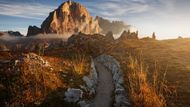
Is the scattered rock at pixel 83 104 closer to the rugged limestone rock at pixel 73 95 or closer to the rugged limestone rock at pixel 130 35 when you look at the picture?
the rugged limestone rock at pixel 73 95

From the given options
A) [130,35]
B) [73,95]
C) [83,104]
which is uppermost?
[130,35]

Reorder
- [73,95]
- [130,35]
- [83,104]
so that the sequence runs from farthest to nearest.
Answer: [130,35], [73,95], [83,104]

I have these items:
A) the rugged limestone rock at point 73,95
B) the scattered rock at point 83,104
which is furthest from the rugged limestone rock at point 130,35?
the scattered rock at point 83,104

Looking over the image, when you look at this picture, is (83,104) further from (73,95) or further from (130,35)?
(130,35)

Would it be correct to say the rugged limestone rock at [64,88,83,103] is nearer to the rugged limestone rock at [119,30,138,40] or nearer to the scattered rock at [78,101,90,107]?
the scattered rock at [78,101,90,107]

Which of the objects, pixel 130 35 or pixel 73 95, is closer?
pixel 73 95

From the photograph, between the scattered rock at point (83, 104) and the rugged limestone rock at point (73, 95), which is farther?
the rugged limestone rock at point (73, 95)

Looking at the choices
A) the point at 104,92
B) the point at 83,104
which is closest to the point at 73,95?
the point at 83,104

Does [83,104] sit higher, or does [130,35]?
[130,35]

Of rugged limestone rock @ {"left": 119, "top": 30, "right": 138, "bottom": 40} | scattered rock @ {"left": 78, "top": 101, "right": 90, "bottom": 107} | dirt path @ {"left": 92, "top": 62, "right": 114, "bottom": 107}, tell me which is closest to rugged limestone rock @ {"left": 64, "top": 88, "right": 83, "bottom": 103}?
A: scattered rock @ {"left": 78, "top": 101, "right": 90, "bottom": 107}

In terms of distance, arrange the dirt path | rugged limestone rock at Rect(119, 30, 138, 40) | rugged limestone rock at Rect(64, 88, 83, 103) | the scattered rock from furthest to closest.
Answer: rugged limestone rock at Rect(119, 30, 138, 40) < the dirt path < rugged limestone rock at Rect(64, 88, 83, 103) < the scattered rock

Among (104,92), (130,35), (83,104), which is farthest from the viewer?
(130,35)

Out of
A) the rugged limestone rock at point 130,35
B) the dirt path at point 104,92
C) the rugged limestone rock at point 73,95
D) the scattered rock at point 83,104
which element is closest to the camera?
the scattered rock at point 83,104

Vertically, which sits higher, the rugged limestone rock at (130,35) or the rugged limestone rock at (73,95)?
the rugged limestone rock at (130,35)
